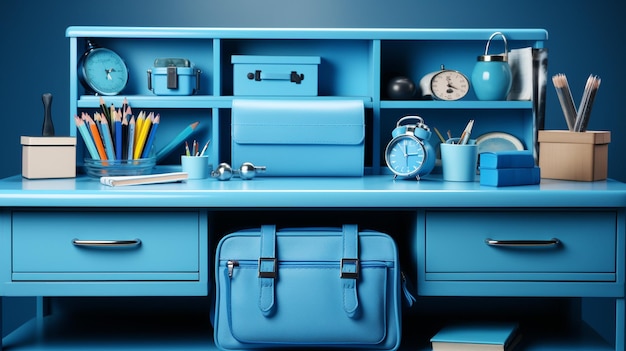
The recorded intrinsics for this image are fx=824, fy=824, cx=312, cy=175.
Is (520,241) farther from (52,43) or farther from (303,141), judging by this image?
(52,43)

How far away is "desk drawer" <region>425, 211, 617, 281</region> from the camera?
6.94ft

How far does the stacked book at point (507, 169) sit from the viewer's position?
7.09 ft

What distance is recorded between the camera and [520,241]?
2.12 metres

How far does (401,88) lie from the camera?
8.37 ft

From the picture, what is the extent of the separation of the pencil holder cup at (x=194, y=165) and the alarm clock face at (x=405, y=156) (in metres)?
0.54

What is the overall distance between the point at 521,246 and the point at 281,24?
1.34 m

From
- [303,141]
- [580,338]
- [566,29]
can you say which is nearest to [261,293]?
[303,141]

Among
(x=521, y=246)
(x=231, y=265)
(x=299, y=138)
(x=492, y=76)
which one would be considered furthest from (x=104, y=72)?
(x=521, y=246)

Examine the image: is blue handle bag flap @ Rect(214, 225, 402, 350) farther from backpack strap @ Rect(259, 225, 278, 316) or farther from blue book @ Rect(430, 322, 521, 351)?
blue book @ Rect(430, 322, 521, 351)

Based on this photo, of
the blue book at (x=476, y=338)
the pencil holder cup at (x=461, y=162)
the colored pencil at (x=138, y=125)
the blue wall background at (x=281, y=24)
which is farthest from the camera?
the blue wall background at (x=281, y=24)

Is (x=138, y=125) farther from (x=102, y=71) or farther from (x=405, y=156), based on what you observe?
(x=405, y=156)

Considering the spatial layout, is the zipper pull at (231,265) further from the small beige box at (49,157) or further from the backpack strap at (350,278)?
the small beige box at (49,157)

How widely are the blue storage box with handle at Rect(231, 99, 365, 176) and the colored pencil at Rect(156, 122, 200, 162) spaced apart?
0.19m

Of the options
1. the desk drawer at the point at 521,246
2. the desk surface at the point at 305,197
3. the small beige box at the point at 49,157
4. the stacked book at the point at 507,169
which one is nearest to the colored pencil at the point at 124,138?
the small beige box at the point at 49,157
